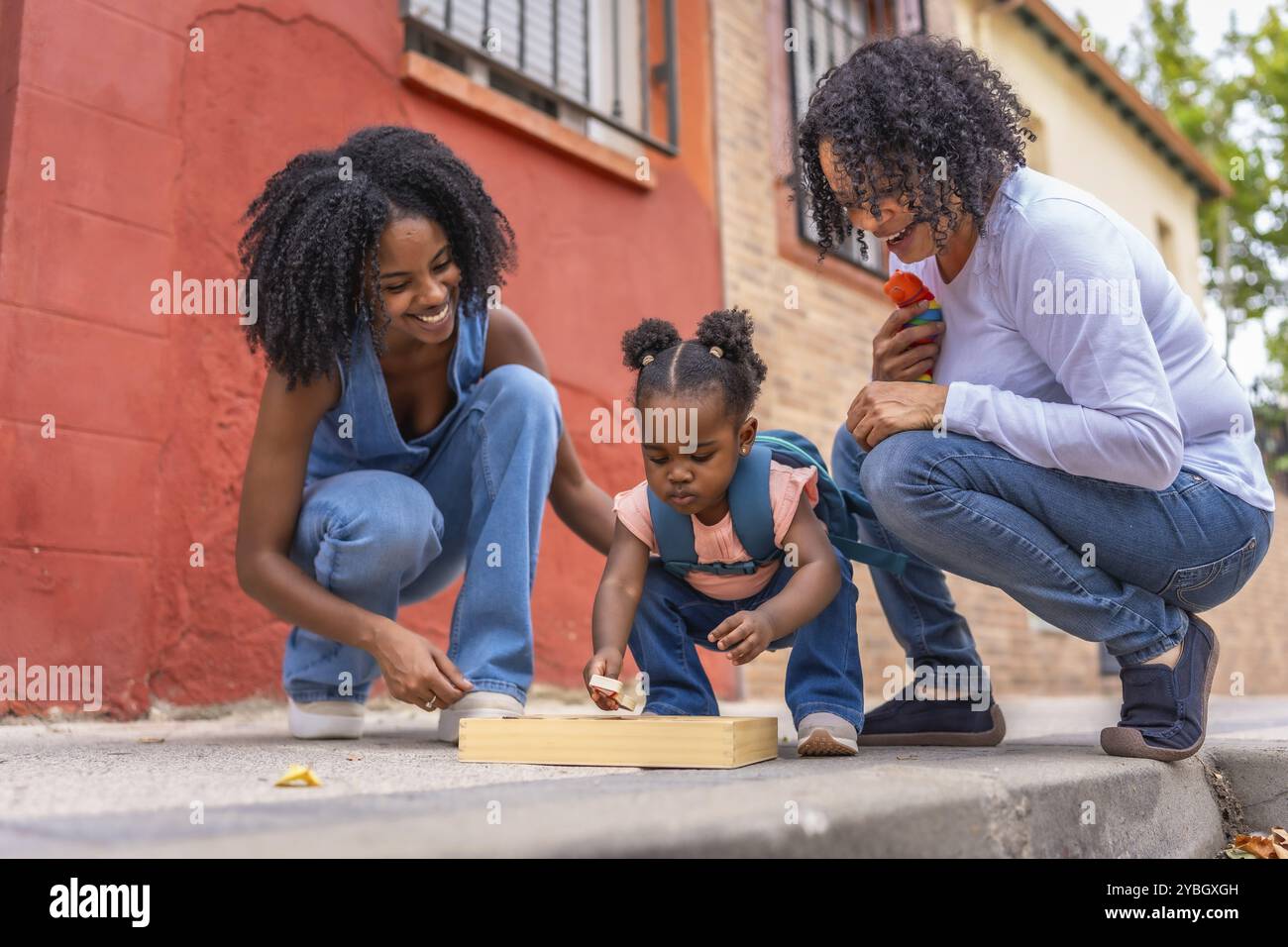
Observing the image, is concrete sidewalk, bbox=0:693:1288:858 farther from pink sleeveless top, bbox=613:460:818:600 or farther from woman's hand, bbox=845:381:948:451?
woman's hand, bbox=845:381:948:451

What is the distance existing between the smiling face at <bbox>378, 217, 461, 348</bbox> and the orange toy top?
921 millimetres

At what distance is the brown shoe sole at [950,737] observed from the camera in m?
2.26

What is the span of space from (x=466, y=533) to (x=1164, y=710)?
1.57m

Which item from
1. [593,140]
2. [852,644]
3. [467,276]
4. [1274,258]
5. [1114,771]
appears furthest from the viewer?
[1274,258]

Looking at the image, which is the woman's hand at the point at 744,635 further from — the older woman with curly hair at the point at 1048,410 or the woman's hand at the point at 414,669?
the woman's hand at the point at 414,669

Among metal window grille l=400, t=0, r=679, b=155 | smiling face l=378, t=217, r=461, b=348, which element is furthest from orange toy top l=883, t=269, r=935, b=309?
metal window grille l=400, t=0, r=679, b=155

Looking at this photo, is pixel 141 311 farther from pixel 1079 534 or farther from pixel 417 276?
pixel 1079 534

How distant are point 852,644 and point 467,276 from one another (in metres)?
1.17

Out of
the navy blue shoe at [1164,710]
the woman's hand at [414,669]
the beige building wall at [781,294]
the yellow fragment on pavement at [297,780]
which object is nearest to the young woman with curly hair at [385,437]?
the woman's hand at [414,669]

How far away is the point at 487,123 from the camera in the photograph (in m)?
4.37

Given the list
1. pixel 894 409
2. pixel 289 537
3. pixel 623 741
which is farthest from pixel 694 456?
pixel 289 537
